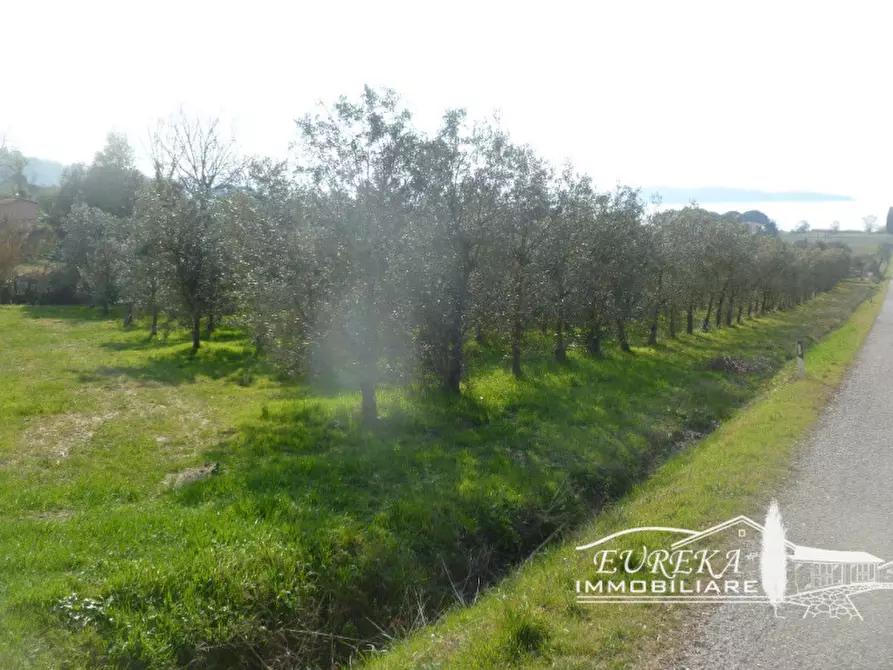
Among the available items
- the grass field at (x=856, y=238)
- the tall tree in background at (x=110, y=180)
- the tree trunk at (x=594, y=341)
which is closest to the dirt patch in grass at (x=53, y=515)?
the tree trunk at (x=594, y=341)

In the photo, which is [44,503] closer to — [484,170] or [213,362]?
[484,170]

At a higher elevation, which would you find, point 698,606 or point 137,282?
point 137,282

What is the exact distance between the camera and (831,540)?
684 cm

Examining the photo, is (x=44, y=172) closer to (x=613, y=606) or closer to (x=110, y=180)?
(x=110, y=180)

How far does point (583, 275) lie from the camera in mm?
24078

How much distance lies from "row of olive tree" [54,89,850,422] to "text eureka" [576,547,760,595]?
30.2 ft

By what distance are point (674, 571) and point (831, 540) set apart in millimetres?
2108

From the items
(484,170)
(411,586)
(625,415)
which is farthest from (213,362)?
(411,586)

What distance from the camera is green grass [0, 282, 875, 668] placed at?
7031mm

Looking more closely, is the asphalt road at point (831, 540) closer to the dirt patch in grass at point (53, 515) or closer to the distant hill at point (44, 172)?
the dirt patch in grass at point (53, 515)

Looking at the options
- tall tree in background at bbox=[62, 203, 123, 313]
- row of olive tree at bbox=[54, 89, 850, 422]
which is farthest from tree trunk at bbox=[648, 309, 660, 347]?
tall tree in background at bbox=[62, 203, 123, 313]

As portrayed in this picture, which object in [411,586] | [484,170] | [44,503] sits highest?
[484,170]

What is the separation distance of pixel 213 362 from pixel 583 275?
17.5m

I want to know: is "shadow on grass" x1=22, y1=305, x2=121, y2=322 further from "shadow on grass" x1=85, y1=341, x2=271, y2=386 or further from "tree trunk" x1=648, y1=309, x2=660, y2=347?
"tree trunk" x1=648, y1=309, x2=660, y2=347
